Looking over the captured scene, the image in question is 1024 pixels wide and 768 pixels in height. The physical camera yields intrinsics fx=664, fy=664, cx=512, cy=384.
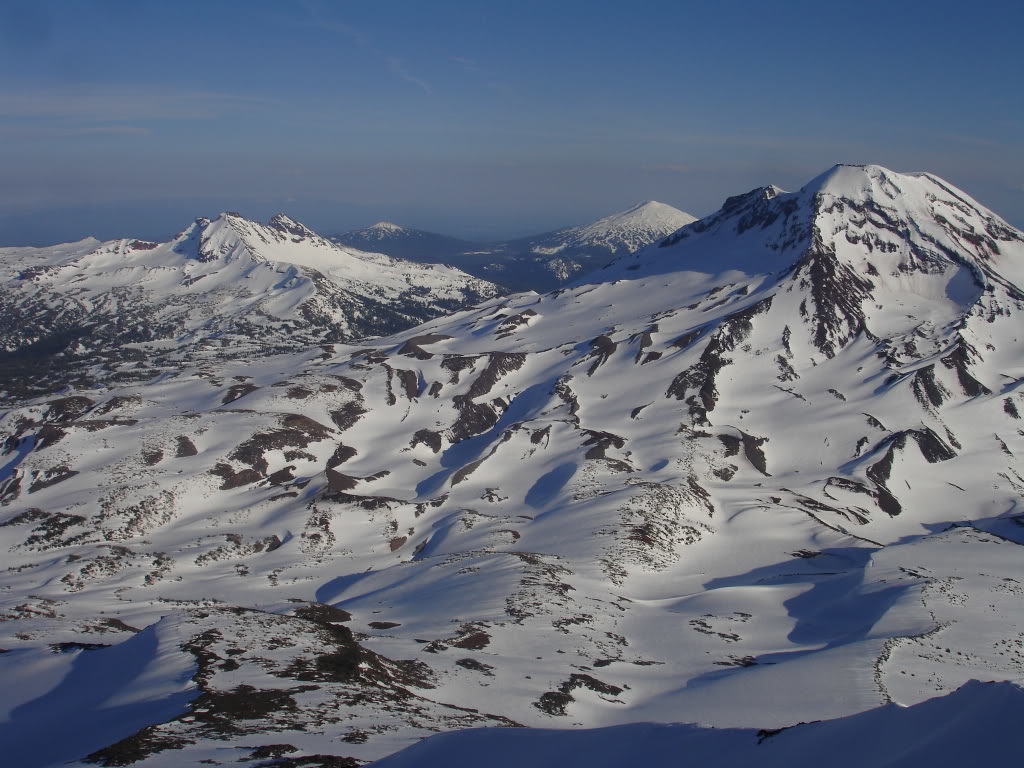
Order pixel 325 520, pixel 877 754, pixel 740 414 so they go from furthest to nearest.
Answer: pixel 740 414, pixel 325 520, pixel 877 754

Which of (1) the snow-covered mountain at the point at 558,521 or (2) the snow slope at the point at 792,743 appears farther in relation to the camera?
(1) the snow-covered mountain at the point at 558,521

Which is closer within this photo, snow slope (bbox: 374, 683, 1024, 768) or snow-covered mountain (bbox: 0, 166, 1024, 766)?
snow slope (bbox: 374, 683, 1024, 768)

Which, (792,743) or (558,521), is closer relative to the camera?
(792,743)

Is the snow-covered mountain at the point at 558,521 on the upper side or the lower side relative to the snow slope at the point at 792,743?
lower

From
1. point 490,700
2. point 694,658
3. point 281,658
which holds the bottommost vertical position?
point 694,658

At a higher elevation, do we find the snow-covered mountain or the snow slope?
the snow slope

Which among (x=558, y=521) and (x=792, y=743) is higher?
(x=792, y=743)

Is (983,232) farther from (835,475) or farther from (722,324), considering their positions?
(835,475)

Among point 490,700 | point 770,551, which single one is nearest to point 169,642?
point 490,700
